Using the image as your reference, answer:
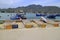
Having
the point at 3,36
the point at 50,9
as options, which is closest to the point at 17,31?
the point at 3,36

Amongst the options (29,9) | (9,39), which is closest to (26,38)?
(9,39)

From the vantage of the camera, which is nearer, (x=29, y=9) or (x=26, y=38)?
(x=26, y=38)

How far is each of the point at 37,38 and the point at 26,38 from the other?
36 centimetres

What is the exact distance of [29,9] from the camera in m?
5.62

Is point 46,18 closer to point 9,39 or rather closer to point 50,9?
point 50,9

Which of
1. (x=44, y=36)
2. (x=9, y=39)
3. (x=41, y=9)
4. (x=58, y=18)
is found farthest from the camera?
(x=58, y=18)

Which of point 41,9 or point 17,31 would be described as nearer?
point 17,31

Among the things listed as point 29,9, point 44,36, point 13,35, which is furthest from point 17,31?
point 29,9

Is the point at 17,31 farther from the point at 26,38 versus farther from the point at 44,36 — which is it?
the point at 44,36

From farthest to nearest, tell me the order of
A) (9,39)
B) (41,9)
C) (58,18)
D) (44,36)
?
(58,18) < (41,9) < (44,36) < (9,39)

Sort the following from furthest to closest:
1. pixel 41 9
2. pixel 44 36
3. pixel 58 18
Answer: pixel 58 18
pixel 41 9
pixel 44 36

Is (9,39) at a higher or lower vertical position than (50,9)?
lower

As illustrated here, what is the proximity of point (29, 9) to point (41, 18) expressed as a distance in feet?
5.67

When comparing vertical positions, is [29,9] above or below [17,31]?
above
